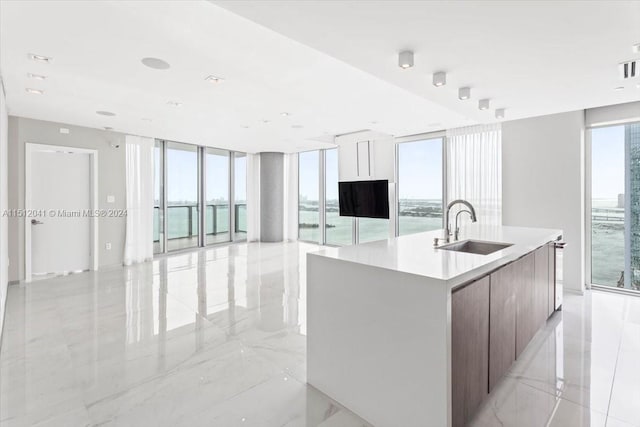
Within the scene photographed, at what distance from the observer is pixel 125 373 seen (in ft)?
7.89

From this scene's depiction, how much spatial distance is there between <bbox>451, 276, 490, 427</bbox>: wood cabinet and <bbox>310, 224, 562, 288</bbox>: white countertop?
100mm

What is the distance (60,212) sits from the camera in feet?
17.8

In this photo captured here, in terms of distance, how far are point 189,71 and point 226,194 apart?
18.7 ft

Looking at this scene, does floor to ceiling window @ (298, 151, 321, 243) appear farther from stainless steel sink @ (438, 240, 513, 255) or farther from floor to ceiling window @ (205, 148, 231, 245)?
stainless steel sink @ (438, 240, 513, 255)

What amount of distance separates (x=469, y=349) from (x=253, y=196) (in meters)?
7.81

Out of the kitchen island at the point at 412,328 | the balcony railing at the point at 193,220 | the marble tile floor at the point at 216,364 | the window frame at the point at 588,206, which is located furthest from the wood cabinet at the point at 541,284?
the balcony railing at the point at 193,220

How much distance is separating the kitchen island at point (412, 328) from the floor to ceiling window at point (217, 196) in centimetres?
662

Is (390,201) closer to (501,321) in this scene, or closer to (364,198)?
(364,198)

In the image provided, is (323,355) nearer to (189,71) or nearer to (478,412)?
(478,412)

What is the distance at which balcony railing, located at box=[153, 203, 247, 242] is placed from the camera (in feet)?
24.2

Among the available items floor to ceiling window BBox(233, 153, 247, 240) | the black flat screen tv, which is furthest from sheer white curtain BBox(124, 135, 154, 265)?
the black flat screen tv

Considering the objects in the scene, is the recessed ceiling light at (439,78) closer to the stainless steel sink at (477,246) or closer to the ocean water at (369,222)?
the stainless steel sink at (477,246)

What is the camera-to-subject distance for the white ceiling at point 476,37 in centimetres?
194

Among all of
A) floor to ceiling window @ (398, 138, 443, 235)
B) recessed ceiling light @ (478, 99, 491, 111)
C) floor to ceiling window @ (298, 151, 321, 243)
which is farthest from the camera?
floor to ceiling window @ (298, 151, 321, 243)
